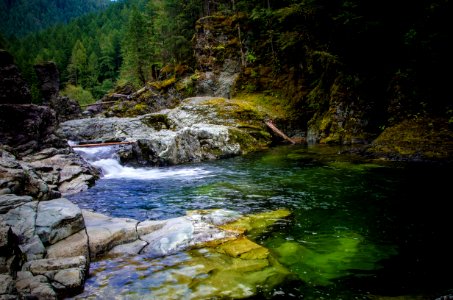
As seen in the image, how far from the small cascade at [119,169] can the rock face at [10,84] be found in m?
3.91

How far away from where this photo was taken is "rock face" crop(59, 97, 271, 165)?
54.2 ft

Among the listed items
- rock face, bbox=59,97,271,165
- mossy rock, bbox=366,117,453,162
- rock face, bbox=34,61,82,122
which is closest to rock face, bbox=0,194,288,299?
mossy rock, bbox=366,117,453,162

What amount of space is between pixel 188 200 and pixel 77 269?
181 inches

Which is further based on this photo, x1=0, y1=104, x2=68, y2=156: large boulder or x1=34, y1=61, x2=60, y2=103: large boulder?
x1=34, y1=61, x2=60, y2=103: large boulder

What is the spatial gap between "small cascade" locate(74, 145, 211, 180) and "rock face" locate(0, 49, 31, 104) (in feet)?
12.8

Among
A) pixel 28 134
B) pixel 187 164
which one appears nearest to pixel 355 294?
pixel 187 164

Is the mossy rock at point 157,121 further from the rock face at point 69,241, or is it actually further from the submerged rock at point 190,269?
the submerged rock at point 190,269

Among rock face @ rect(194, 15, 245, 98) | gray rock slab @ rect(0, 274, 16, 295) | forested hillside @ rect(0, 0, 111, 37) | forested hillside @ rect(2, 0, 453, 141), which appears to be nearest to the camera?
gray rock slab @ rect(0, 274, 16, 295)

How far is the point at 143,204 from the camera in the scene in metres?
8.61

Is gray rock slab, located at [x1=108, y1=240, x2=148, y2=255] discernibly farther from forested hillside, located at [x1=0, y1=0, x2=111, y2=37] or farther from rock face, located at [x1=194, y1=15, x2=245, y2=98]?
forested hillside, located at [x1=0, y1=0, x2=111, y2=37]

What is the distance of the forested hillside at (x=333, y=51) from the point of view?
41.5 ft

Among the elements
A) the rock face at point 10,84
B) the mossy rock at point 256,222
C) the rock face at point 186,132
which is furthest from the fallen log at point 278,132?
the rock face at point 10,84

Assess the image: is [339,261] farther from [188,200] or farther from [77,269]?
[188,200]

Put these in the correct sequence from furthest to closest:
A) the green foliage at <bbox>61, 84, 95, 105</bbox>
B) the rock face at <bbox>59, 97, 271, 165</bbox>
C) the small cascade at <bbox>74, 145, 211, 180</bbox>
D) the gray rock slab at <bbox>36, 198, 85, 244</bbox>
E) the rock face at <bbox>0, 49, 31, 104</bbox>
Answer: the green foliage at <bbox>61, 84, 95, 105</bbox> → the rock face at <bbox>59, 97, 271, 165</bbox> → the rock face at <bbox>0, 49, 31, 104</bbox> → the small cascade at <bbox>74, 145, 211, 180</bbox> → the gray rock slab at <bbox>36, 198, 85, 244</bbox>
